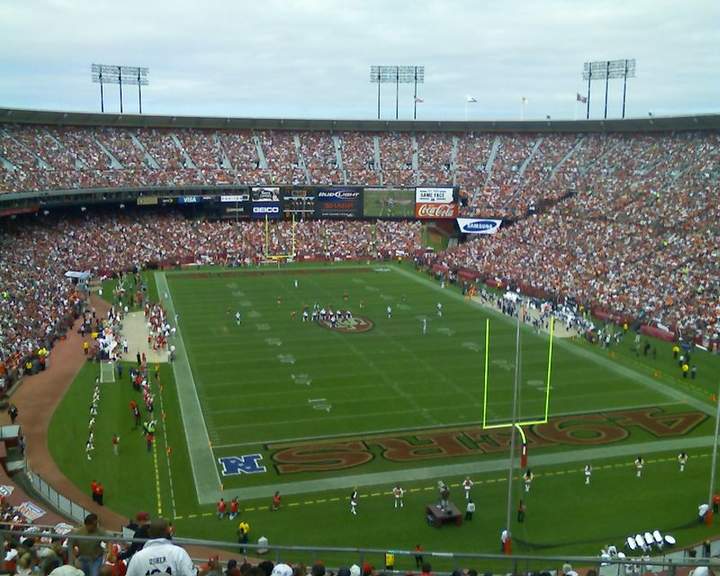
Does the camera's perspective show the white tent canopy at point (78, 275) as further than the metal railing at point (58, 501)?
Yes

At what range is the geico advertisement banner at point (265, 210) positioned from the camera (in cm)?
6562

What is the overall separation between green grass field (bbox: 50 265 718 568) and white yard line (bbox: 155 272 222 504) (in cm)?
8

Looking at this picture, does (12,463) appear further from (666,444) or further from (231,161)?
(231,161)

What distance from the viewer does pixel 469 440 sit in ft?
78.4

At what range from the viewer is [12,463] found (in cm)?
2088

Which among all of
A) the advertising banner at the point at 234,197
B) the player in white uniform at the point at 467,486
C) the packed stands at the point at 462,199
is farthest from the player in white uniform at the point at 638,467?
the advertising banner at the point at 234,197

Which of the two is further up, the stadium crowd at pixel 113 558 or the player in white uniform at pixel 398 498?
the stadium crowd at pixel 113 558

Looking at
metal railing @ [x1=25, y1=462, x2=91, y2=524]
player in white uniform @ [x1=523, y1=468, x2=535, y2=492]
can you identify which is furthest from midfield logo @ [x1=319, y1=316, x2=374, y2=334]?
metal railing @ [x1=25, y1=462, x2=91, y2=524]

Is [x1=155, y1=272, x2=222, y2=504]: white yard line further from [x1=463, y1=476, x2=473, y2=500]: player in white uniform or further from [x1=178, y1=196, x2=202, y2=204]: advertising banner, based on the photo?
[x1=178, y1=196, x2=202, y2=204]: advertising banner

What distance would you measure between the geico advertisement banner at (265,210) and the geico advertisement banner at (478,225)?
53.2 ft

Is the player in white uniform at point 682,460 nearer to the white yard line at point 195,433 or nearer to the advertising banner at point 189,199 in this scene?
the white yard line at point 195,433

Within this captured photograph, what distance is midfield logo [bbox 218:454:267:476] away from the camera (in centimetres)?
2136

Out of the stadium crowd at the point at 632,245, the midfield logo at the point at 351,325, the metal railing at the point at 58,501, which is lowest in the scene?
the metal railing at the point at 58,501

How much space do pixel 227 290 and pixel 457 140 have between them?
3553 cm
